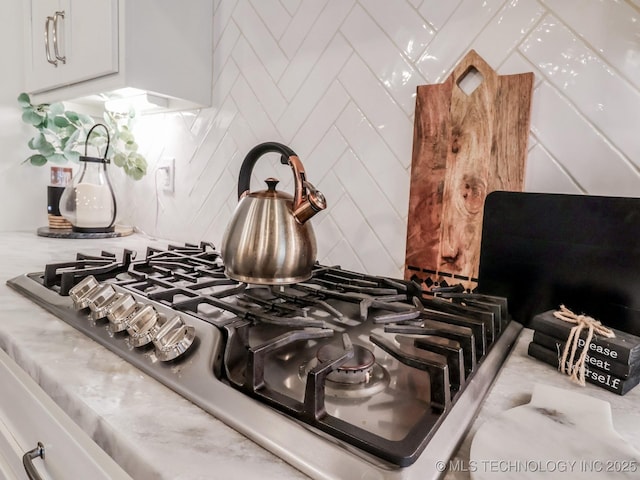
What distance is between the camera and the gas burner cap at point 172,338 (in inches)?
17.5

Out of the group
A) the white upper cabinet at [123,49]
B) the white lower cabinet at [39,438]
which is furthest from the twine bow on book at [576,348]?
the white upper cabinet at [123,49]

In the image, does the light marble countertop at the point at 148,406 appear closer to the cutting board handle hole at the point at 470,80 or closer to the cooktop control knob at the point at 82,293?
the cooktop control knob at the point at 82,293

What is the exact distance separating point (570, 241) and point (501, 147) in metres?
0.22

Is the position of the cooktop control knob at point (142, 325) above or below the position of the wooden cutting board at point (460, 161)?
below

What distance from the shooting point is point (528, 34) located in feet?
2.36

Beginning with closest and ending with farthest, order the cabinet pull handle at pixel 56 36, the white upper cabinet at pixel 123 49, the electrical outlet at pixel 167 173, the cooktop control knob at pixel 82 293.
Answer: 1. the cooktop control knob at pixel 82 293
2. the white upper cabinet at pixel 123 49
3. the cabinet pull handle at pixel 56 36
4. the electrical outlet at pixel 167 173

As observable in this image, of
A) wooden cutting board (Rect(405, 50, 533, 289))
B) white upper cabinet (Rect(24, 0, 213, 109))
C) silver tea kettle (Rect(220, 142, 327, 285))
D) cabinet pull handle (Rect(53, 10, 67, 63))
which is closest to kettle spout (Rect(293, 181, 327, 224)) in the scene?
silver tea kettle (Rect(220, 142, 327, 285))

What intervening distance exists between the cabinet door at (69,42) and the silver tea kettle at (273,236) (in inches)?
26.3

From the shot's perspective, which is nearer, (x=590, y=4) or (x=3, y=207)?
(x=590, y=4)

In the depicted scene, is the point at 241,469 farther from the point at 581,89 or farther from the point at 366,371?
the point at 581,89

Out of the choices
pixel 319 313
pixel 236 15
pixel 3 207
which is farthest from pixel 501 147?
pixel 3 207

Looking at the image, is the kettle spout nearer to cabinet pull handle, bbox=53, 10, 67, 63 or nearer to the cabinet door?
the cabinet door

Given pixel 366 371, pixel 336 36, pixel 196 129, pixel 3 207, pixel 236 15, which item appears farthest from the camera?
pixel 3 207

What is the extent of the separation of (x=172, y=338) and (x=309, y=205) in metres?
0.32
